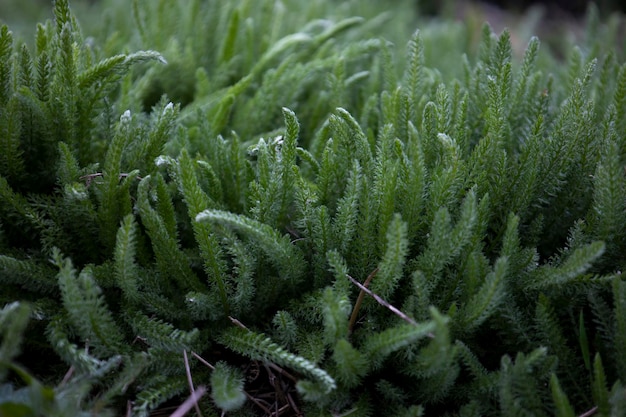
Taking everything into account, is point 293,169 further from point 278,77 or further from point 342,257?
point 278,77

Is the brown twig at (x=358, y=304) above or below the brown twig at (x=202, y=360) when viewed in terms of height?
above

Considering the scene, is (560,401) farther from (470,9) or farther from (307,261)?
(470,9)

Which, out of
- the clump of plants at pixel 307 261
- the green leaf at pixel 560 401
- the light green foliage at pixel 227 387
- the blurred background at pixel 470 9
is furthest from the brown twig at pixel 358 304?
the blurred background at pixel 470 9

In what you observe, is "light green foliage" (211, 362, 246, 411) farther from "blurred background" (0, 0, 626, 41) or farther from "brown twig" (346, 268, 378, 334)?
"blurred background" (0, 0, 626, 41)

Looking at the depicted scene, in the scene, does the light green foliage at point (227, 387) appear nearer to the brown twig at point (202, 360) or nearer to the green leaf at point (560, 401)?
the brown twig at point (202, 360)

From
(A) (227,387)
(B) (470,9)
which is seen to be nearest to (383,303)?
(A) (227,387)

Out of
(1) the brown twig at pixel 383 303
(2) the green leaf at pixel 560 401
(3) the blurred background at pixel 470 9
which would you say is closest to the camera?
(2) the green leaf at pixel 560 401

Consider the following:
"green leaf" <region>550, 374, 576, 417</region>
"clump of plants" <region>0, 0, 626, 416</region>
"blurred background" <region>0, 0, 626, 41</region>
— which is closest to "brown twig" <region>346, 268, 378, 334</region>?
"clump of plants" <region>0, 0, 626, 416</region>

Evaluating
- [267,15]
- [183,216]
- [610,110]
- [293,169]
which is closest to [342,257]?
[293,169]
